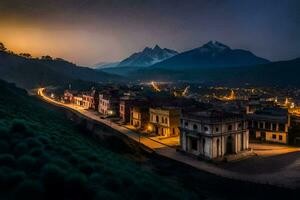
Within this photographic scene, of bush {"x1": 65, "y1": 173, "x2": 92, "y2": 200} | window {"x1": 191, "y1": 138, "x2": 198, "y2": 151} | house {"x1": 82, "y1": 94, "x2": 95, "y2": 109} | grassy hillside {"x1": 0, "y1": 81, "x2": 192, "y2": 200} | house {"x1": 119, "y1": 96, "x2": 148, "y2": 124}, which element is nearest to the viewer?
grassy hillside {"x1": 0, "y1": 81, "x2": 192, "y2": 200}

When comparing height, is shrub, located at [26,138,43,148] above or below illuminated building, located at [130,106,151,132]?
above

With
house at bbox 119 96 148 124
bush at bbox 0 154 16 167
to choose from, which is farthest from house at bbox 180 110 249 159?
bush at bbox 0 154 16 167

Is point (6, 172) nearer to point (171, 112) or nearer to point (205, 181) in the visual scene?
point (205, 181)

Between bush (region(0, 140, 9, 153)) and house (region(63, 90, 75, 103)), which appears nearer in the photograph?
bush (region(0, 140, 9, 153))

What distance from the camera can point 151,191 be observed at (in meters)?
21.2

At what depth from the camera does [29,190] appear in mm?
15062

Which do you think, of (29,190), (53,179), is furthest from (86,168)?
(29,190)

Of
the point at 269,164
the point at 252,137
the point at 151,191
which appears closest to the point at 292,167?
the point at 269,164

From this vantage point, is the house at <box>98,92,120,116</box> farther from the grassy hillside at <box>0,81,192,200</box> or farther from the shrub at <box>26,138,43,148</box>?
the shrub at <box>26,138,43,148</box>

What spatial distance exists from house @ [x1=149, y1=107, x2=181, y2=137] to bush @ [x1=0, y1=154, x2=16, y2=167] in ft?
164

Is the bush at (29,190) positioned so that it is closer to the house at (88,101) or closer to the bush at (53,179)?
the bush at (53,179)

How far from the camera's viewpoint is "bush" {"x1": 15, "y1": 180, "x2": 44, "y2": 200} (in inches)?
580

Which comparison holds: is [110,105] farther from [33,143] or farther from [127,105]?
[33,143]

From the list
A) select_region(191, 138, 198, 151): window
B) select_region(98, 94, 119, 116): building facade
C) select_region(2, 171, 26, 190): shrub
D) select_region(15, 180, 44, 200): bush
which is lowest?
select_region(191, 138, 198, 151): window
